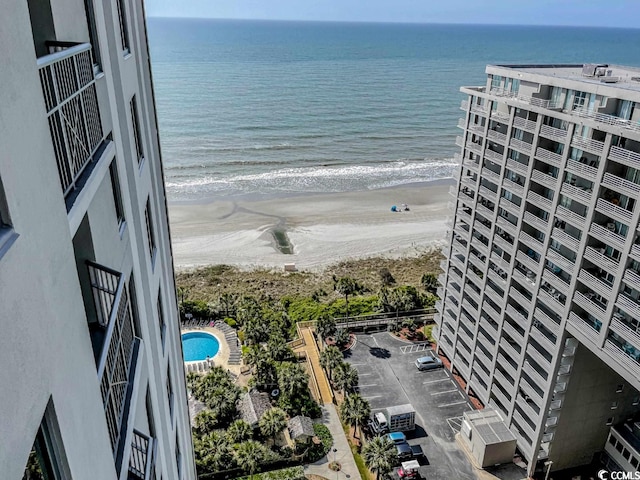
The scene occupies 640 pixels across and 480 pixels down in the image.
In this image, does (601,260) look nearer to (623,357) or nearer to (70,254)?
(623,357)

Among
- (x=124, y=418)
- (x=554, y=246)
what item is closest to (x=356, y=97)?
(x=554, y=246)

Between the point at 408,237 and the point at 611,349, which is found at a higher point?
the point at 611,349

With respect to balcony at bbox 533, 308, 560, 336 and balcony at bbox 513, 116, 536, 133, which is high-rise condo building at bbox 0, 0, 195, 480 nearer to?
balcony at bbox 513, 116, 536, 133

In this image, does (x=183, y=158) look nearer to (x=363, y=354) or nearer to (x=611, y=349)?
(x=363, y=354)

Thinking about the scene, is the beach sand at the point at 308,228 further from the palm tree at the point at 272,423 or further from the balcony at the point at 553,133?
the balcony at the point at 553,133

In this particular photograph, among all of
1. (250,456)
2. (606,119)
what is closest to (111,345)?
(606,119)
